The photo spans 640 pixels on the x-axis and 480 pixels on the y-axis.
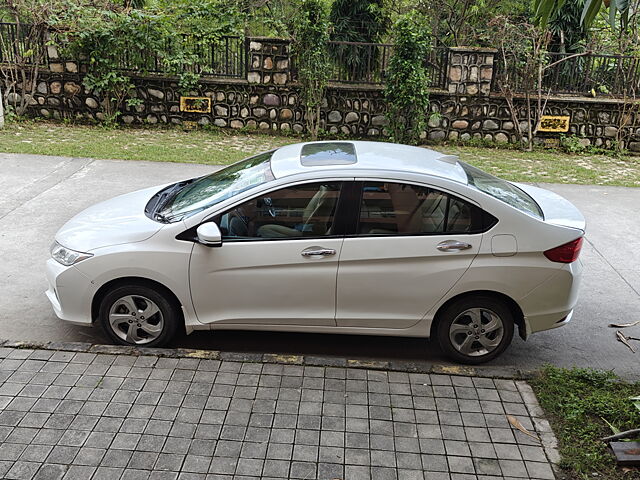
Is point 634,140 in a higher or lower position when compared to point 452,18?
lower

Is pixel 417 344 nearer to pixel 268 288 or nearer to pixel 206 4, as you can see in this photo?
pixel 268 288

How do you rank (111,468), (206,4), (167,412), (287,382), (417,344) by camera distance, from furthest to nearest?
1. (206,4)
2. (417,344)
3. (287,382)
4. (167,412)
5. (111,468)

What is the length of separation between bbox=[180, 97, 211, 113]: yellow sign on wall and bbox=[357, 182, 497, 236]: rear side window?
32.6 ft

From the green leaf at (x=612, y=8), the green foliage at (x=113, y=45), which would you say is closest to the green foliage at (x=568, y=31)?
the green foliage at (x=113, y=45)

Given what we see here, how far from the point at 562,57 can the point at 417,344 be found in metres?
10.4

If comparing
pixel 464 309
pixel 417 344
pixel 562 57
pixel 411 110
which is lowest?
pixel 417 344

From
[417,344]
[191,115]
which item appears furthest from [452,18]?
[417,344]

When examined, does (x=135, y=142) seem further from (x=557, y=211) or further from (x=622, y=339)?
(x=622, y=339)

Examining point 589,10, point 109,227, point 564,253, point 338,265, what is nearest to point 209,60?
point 109,227

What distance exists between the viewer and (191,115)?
1451cm

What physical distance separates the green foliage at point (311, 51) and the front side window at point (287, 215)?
8.86 m

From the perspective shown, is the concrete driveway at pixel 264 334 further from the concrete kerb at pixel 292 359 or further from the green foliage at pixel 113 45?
the green foliage at pixel 113 45

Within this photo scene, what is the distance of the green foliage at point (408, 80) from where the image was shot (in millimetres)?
12906

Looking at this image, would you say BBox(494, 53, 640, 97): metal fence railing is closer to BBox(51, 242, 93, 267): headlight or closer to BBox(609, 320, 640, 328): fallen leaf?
BBox(609, 320, 640, 328): fallen leaf
